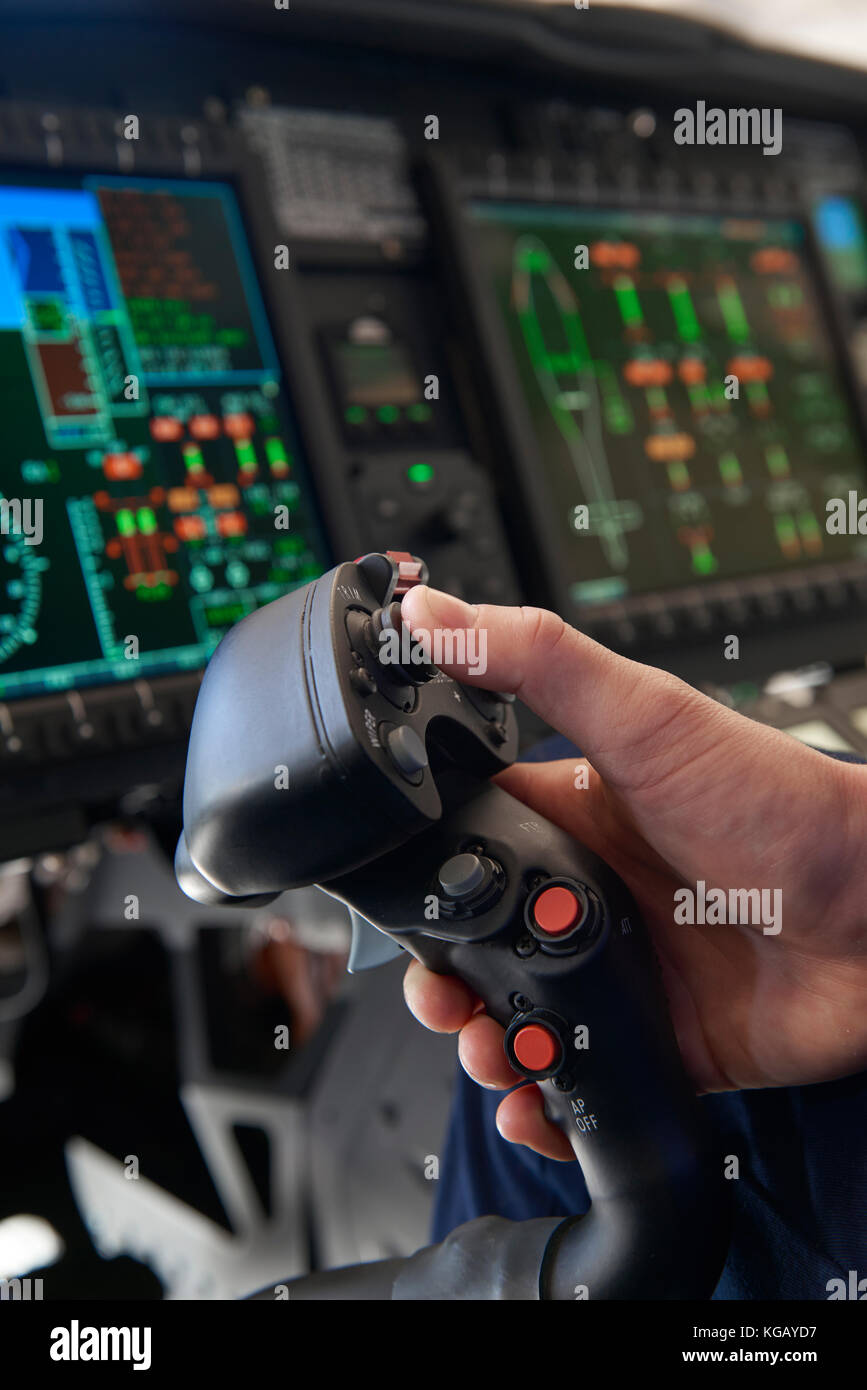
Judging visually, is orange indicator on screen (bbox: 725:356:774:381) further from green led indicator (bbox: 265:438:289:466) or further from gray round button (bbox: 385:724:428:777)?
gray round button (bbox: 385:724:428:777)

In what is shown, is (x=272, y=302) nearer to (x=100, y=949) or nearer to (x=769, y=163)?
(x=769, y=163)

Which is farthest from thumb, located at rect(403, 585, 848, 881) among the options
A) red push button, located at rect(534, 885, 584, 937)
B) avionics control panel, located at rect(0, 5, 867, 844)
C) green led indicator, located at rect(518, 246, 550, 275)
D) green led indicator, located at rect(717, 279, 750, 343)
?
green led indicator, located at rect(717, 279, 750, 343)

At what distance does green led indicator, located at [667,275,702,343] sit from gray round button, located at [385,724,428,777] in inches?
47.7

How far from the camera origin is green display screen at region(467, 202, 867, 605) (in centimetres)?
157

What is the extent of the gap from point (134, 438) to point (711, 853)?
31.6 inches

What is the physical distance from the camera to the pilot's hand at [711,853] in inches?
30.4

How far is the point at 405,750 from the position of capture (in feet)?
2.16

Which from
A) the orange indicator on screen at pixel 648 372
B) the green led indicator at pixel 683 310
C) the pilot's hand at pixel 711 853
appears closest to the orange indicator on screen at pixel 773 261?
the green led indicator at pixel 683 310

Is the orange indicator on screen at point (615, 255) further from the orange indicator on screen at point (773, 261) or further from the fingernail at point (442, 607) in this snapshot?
the fingernail at point (442, 607)

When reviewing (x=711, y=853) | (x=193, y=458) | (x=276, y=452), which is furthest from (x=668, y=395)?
(x=711, y=853)

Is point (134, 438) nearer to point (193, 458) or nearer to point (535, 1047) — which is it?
point (193, 458)

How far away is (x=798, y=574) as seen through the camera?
66.2 inches

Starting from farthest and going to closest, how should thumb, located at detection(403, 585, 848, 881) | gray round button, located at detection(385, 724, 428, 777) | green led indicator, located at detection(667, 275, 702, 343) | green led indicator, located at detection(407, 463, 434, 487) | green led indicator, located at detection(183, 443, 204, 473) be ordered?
green led indicator, located at detection(667, 275, 702, 343) < green led indicator, located at detection(407, 463, 434, 487) < green led indicator, located at detection(183, 443, 204, 473) < thumb, located at detection(403, 585, 848, 881) < gray round button, located at detection(385, 724, 428, 777)
